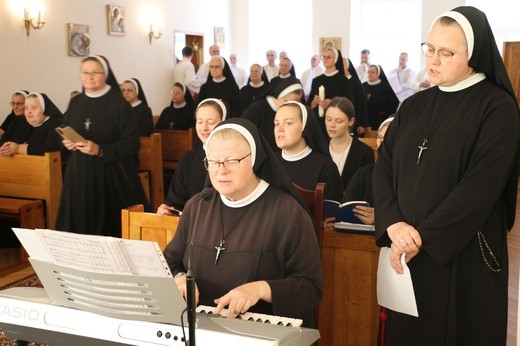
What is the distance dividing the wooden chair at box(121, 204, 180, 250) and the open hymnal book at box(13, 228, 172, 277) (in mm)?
1686

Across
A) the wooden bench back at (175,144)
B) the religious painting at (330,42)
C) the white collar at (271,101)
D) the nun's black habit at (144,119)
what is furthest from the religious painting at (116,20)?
the white collar at (271,101)

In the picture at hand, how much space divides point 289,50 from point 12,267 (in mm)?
12127

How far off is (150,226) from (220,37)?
12920 millimetres

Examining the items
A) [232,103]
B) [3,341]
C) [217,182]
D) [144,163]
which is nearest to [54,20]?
[232,103]

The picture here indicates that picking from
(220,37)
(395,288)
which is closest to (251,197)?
(395,288)

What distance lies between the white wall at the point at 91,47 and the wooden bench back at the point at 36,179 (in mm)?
3093

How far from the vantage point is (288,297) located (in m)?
2.68

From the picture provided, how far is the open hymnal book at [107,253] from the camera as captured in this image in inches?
80.9

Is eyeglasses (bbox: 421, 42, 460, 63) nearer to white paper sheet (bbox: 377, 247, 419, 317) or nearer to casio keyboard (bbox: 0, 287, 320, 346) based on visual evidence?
white paper sheet (bbox: 377, 247, 419, 317)

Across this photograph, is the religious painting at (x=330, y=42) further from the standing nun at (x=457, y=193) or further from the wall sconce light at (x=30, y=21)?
the standing nun at (x=457, y=193)

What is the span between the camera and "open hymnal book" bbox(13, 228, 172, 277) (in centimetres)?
205

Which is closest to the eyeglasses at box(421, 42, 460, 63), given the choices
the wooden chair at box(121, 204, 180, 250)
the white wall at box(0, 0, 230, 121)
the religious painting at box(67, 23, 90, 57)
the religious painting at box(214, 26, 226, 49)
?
the wooden chair at box(121, 204, 180, 250)

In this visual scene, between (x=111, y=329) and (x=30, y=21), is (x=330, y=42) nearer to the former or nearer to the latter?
(x=30, y=21)

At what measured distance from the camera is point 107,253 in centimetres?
207
